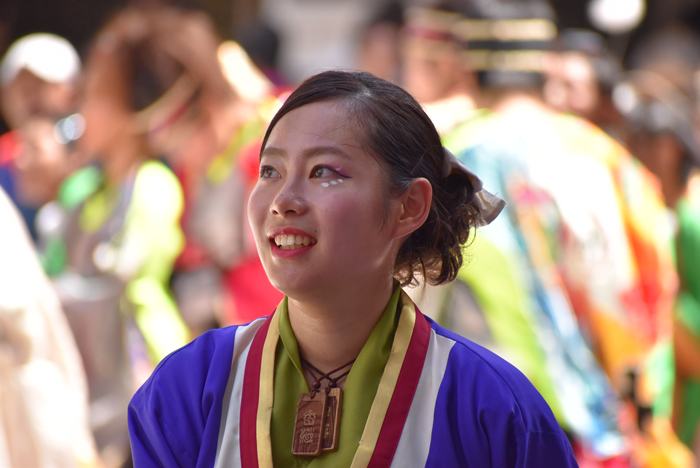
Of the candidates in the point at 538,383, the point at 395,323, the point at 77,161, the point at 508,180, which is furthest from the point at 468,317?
the point at 77,161

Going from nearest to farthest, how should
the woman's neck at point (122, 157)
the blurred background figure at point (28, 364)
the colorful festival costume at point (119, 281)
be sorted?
the blurred background figure at point (28, 364) → the colorful festival costume at point (119, 281) → the woman's neck at point (122, 157)

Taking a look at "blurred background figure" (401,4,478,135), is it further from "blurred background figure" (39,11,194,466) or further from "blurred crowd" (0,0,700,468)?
"blurred background figure" (39,11,194,466)

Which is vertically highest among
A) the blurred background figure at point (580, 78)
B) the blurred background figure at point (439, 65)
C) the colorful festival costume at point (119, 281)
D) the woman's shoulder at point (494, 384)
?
the blurred background figure at point (580, 78)

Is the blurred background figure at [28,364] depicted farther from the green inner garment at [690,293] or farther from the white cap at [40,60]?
the green inner garment at [690,293]

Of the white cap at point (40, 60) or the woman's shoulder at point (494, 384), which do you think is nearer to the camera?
the woman's shoulder at point (494, 384)

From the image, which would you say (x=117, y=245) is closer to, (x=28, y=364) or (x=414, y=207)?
(x=28, y=364)

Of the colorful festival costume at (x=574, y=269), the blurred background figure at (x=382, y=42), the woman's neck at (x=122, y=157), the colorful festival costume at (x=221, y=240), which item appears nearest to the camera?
the colorful festival costume at (x=574, y=269)

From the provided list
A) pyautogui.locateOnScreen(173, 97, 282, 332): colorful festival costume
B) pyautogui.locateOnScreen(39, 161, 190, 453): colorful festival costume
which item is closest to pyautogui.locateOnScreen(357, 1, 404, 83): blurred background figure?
pyautogui.locateOnScreen(173, 97, 282, 332): colorful festival costume

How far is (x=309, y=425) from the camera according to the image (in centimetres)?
140

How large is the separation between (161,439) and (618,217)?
3.23 m

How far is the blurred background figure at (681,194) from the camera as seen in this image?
13.1ft

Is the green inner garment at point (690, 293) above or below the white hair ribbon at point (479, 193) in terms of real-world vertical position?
above

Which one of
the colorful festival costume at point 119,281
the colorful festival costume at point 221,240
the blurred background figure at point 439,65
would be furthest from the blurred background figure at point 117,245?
the blurred background figure at point 439,65

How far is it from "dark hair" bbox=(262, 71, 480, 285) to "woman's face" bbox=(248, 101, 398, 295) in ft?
0.09
